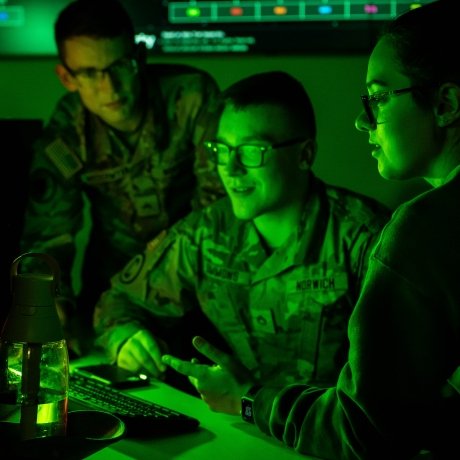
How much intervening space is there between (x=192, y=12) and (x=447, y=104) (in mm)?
1566

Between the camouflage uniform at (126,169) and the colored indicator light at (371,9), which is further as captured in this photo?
the colored indicator light at (371,9)

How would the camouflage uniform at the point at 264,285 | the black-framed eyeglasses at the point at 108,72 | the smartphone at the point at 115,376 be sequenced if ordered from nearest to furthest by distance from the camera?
1. the smartphone at the point at 115,376
2. the camouflage uniform at the point at 264,285
3. the black-framed eyeglasses at the point at 108,72

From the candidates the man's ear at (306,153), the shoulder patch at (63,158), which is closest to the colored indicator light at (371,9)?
the man's ear at (306,153)

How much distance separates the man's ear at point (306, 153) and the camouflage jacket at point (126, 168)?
0.40m

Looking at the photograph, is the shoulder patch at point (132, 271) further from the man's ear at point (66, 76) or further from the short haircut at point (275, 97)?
the man's ear at point (66, 76)

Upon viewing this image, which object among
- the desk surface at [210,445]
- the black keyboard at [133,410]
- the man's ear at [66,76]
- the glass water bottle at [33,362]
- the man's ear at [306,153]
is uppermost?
the man's ear at [66,76]

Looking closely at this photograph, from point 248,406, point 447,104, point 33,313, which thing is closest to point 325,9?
point 447,104

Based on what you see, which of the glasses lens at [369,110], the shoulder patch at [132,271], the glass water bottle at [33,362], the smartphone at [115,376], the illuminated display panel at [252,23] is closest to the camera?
the glass water bottle at [33,362]

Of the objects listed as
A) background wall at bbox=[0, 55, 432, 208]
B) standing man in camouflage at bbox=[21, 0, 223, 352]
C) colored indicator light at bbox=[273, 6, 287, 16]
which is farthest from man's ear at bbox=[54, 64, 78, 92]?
colored indicator light at bbox=[273, 6, 287, 16]

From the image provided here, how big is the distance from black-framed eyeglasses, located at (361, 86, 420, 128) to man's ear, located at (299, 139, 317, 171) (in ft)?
2.19

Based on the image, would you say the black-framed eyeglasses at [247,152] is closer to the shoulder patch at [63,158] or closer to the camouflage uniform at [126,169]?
the camouflage uniform at [126,169]

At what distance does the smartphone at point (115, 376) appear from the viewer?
1610 mm

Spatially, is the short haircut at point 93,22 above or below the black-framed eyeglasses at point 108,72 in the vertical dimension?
above

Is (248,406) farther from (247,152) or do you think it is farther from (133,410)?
(247,152)
